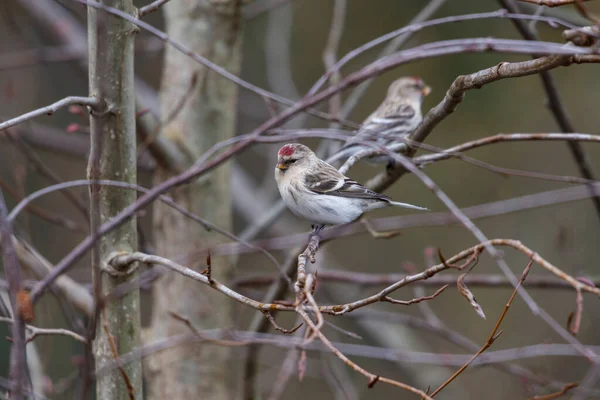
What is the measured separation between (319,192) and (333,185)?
0.09 meters

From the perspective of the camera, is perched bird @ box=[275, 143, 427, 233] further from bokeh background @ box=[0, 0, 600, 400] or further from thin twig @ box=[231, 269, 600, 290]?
bokeh background @ box=[0, 0, 600, 400]

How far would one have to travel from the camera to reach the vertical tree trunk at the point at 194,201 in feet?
10.8

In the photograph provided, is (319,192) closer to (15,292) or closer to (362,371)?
(362,371)

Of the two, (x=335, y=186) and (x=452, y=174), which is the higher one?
(x=452, y=174)

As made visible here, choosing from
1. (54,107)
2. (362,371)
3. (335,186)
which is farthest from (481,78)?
(335,186)

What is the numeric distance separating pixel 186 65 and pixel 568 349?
2.16m

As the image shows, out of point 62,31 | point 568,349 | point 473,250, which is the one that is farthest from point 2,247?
point 62,31

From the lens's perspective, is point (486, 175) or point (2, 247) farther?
point (486, 175)

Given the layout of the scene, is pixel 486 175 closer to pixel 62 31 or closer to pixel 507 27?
pixel 507 27

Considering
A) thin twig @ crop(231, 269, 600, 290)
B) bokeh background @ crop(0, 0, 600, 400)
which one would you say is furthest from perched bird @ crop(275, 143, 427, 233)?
bokeh background @ crop(0, 0, 600, 400)

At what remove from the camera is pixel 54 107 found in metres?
1.54

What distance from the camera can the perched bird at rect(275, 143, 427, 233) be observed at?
9.73 feet

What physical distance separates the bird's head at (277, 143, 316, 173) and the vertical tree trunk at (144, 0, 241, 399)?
37cm

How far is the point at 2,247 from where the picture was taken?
1.02 m
